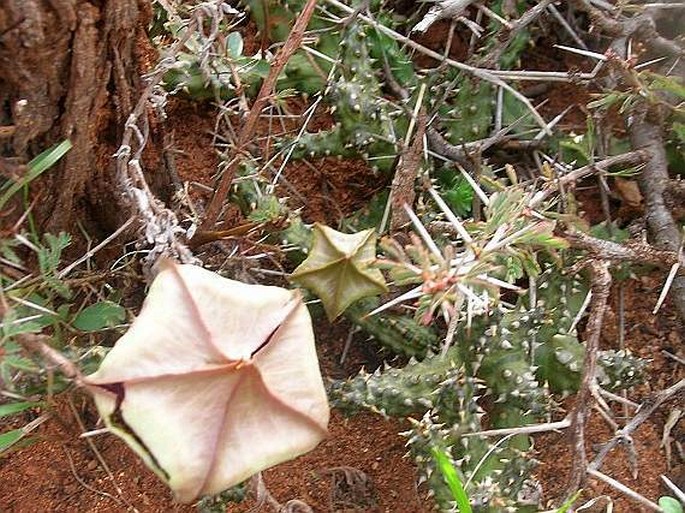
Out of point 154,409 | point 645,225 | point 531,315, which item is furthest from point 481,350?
point 154,409

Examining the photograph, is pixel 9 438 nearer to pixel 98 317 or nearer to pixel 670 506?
pixel 98 317

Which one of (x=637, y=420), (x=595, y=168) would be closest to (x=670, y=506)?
(x=637, y=420)

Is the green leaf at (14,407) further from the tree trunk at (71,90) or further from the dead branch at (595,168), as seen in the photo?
the dead branch at (595,168)

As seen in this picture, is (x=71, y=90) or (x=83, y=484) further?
(x=83, y=484)

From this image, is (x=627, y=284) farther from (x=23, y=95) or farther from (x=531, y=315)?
(x=23, y=95)

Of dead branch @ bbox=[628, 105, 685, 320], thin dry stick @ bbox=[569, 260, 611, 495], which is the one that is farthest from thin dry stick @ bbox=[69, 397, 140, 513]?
dead branch @ bbox=[628, 105, 685, 320]

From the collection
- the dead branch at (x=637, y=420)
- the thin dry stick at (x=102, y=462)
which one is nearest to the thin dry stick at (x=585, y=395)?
the dead branch at (x=637, y=420)
